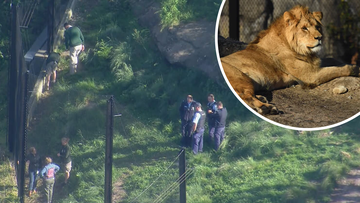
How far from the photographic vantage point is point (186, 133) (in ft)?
52.3

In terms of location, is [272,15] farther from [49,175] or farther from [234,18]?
[49,175]

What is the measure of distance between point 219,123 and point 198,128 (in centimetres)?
68

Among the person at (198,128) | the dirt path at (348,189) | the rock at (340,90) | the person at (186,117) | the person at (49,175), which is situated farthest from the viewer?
the person at (186,117)

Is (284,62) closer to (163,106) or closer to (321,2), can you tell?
(321,2)

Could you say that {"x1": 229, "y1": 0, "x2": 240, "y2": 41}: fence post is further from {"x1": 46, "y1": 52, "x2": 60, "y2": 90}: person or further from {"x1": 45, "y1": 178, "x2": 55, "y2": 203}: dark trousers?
{"x1": 46, "y1": 52, "x2": 60, "y2": 90}: person

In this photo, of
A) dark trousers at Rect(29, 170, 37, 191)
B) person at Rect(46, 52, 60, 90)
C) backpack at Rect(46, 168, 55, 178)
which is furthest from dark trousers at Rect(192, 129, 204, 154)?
person at Rect(46, 52, 60, 90)

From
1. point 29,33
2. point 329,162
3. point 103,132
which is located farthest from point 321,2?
point 29,33

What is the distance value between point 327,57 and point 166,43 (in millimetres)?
16243

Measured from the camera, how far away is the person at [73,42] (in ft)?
56.2

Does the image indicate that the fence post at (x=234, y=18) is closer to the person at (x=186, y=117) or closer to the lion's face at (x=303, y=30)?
the lion's face at (x=303, y=30)

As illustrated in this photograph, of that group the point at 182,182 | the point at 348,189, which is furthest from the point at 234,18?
the point at 348,189

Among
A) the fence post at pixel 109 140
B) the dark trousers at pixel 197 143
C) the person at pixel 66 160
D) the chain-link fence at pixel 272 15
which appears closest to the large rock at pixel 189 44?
the dark trousers at pixel 197 143

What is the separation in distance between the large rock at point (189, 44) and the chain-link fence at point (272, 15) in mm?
14704

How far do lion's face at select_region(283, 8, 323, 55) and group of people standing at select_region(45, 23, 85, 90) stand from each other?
1426 centimetres
